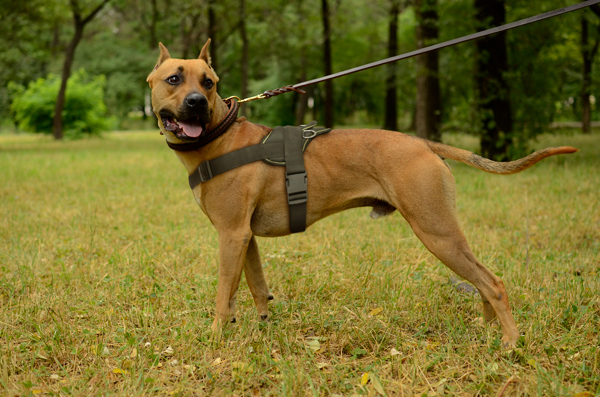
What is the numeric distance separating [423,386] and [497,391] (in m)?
0.42

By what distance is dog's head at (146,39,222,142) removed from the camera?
3287 millimetres

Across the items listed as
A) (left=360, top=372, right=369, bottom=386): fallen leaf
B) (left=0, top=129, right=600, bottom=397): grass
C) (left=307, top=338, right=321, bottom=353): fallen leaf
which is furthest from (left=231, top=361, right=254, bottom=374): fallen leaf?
(left=360, top=372, right=369, bottom=386): fallen leaf

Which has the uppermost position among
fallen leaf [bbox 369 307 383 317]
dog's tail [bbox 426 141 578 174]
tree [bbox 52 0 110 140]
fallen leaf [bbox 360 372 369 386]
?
tree [bbox 52 0 110 140]

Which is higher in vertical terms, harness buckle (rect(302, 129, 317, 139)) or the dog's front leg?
harness buckle (rect(302, 129, 317, 139))

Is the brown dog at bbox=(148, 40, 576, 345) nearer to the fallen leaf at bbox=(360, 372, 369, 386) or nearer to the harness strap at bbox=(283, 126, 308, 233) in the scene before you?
the harness strap at bbox=(283, 126, 308, 233)

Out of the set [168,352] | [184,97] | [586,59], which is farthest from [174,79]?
[586,59]

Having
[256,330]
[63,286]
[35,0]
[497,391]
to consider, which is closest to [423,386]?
[497,391]

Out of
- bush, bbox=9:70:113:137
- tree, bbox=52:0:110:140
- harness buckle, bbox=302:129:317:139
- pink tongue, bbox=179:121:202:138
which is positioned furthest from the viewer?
bush, bbox=9:70:113:137

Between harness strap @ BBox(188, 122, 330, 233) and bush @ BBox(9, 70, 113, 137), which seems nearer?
harness strap @ BBox(188, 122, 330, 233)

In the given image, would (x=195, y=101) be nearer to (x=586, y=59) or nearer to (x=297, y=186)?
(x=297, y=186)

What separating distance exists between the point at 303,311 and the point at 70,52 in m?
24.1

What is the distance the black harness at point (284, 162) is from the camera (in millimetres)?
3477

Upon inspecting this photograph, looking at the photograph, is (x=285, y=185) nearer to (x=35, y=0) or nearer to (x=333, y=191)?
(x=333, y=191)

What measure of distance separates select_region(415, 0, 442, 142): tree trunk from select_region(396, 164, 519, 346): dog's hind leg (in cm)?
1047
